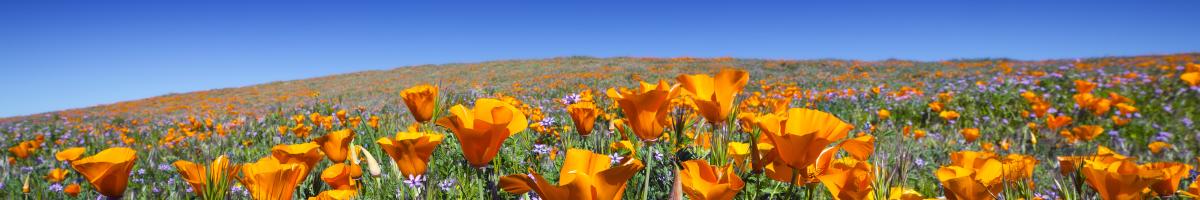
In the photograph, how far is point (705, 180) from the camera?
0.91 metres

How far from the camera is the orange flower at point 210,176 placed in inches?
36.5

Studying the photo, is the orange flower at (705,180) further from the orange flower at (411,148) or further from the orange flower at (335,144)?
the orange flower at (335,144)

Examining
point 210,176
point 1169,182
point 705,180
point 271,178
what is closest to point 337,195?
point 271,178

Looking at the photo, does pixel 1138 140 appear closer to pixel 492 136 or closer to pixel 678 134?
pixel 678 134

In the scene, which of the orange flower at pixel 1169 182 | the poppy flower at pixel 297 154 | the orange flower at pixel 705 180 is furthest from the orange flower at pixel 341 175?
the orange flower at pixel 1169 182

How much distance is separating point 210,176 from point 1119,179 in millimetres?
1692

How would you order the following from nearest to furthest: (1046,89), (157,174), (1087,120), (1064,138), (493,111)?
(493,111) < (157,174) < (1064,138) < (1087,120) < (1046,89)

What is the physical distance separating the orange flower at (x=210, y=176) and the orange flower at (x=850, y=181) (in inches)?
41.6

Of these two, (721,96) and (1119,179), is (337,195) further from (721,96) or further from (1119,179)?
(1119,179)

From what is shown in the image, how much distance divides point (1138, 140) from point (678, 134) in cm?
574

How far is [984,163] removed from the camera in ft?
3.51

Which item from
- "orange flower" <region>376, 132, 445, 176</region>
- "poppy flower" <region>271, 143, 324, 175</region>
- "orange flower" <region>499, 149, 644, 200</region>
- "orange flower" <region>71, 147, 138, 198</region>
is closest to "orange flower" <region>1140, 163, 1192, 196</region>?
"orange flower" <region>499, 149, 644, 200</region>

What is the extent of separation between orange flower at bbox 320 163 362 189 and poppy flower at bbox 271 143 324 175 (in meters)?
0.05

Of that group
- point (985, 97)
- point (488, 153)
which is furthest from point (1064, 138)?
point (488, 153)
